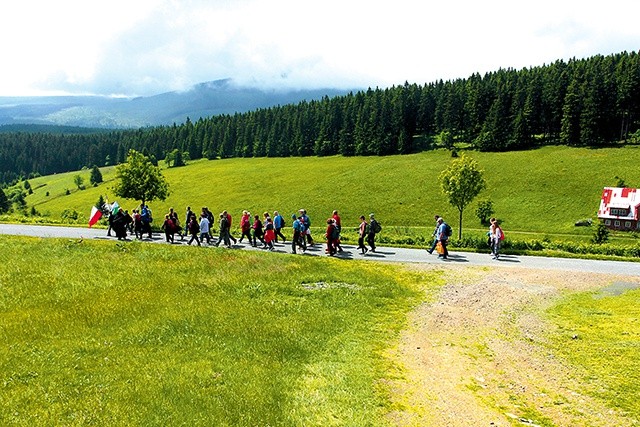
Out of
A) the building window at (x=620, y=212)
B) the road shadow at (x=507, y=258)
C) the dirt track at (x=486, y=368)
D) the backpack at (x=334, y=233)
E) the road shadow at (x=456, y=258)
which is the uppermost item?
the building window at (x=620, y=212)

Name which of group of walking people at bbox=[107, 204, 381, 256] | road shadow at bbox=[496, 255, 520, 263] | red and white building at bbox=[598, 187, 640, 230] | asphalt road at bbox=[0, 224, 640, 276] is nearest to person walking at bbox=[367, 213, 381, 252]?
group of walking people at bbox=[107, 204, 381, 256]

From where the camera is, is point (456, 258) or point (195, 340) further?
point (456, 258)

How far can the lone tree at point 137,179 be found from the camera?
1949 inches

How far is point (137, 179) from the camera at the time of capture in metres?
49.7

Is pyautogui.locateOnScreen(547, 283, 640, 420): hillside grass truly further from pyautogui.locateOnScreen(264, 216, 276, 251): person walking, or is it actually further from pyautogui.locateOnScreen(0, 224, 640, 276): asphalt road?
pyautogui.locateOnScreen(264, 216, 276, 251): person walking

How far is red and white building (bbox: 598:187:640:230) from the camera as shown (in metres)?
68.8

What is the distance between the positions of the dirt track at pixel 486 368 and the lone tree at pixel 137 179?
39837 millimetres

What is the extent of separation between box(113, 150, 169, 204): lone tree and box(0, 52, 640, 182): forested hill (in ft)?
260

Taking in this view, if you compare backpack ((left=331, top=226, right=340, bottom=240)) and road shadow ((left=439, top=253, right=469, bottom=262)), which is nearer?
road shadow ((left=439, top=253, right=469, bottom=262))

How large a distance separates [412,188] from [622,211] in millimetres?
33954

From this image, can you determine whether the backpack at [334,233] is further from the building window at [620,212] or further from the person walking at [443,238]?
the building window at [620,212]

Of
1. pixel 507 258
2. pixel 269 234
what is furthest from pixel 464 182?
pixel 269 234

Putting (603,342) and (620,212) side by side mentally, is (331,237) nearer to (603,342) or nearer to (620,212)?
(603,342)

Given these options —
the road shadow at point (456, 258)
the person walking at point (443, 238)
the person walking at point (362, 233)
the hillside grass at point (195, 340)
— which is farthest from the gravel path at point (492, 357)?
the person walking at point (362, 233)
